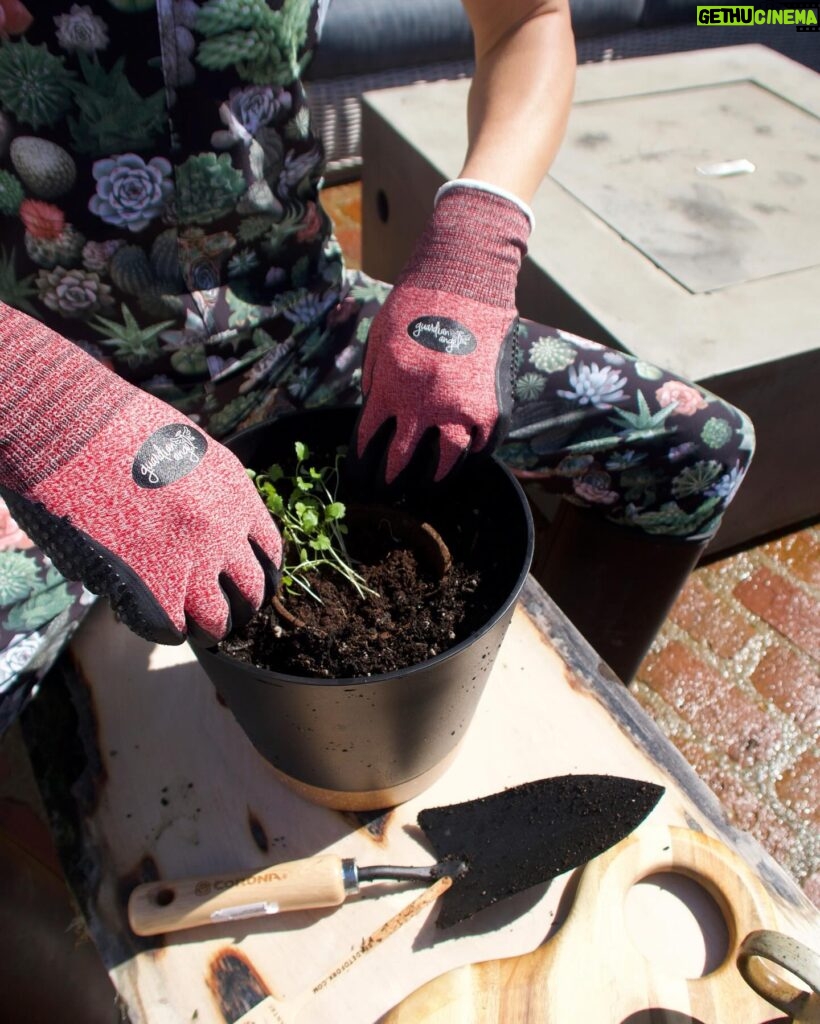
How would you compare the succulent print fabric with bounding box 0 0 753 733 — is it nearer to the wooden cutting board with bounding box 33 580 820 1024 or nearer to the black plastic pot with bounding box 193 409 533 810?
the wooden cutting board with bounding box 33 580 820 1024

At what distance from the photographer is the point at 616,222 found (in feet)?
5.30

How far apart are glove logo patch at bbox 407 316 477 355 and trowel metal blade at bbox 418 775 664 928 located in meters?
0.52

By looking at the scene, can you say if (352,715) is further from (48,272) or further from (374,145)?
(374,145)

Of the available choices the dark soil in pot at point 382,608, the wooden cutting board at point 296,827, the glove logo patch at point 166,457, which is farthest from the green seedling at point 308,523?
the wooden cutting board at point 296,827

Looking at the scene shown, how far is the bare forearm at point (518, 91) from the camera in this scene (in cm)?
110

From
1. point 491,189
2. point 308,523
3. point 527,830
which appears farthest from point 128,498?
point 491,189

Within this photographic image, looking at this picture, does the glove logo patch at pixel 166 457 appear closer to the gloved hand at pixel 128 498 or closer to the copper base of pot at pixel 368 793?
the gloved hand at pixel 128 498

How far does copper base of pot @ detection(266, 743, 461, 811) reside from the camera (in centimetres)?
85

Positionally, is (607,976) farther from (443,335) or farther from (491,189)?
(491,189)

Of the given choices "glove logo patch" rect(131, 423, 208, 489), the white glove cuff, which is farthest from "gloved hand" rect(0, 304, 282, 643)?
the white glove cuff

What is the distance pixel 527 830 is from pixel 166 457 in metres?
0.56

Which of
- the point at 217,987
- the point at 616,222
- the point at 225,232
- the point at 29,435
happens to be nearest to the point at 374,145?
the point at 616,222

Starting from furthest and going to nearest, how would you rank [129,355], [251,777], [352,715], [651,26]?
[651,26], [129,355], [251,777], [352,715]

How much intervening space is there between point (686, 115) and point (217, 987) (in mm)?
2202
